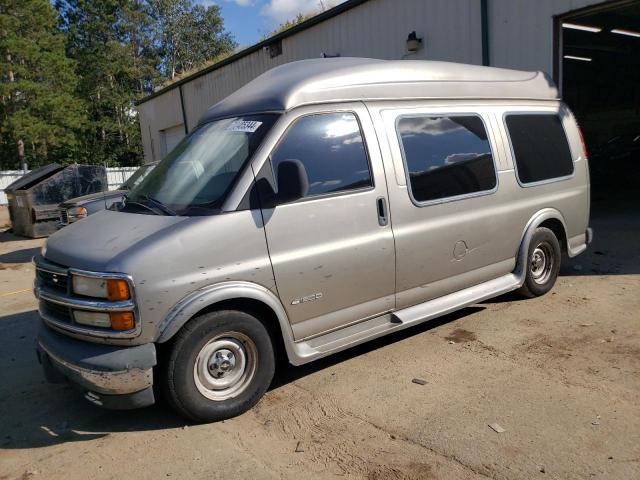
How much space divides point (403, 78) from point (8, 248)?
10847 mm

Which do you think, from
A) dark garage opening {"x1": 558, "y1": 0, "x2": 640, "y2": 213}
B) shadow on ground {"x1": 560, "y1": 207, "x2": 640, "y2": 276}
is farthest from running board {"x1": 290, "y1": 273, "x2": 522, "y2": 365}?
dark garage opening {"x1": 558, "y1": 0, "x2": 640, "y2": 213}

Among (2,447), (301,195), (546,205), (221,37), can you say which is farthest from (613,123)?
(221,37)

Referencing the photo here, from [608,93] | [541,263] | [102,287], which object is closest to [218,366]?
[102,287]

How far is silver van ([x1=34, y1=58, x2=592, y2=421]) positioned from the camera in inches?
133

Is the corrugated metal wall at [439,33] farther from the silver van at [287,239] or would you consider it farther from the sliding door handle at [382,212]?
the sliding door handle at [382,212]

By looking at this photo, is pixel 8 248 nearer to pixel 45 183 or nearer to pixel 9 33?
pixel 45 183

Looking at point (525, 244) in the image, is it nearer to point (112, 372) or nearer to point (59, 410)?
point (112, 372)

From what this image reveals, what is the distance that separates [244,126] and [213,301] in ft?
4.59

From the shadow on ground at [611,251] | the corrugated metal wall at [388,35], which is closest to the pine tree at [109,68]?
the corrugated metal wall at [388,35]

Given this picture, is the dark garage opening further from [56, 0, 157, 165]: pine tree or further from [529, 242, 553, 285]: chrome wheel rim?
[56, 0, 157, 165]: pine tree

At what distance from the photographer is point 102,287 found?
3332mm

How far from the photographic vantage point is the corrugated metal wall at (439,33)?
8.41 meters

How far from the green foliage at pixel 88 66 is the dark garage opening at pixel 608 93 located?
3234 cm

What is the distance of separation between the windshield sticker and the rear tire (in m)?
3.26
